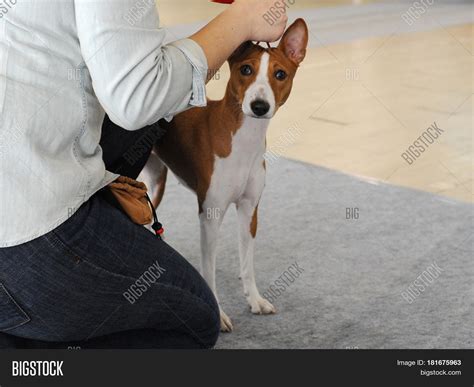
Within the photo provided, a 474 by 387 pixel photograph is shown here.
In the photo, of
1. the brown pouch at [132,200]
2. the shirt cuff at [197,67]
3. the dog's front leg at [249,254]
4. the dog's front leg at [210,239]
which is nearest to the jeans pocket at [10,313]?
the brown pouch at [132,200]

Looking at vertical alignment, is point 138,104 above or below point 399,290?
above

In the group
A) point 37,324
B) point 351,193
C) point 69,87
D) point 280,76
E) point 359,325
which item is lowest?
point 351,193

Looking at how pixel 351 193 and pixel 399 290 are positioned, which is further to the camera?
pixel 351 193

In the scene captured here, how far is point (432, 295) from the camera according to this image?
7.27ft

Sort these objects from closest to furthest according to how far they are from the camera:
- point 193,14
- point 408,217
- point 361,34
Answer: point 408,217, point 361,34, point 193,14

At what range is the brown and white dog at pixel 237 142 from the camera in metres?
1.81

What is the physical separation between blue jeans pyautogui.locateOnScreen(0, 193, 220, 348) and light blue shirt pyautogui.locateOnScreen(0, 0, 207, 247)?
0.05 meters

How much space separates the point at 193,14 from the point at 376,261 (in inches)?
213

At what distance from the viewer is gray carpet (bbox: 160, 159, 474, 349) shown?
204 cm

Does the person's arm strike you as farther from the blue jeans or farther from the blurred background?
the blurred background

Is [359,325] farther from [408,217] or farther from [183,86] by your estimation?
[183,86]

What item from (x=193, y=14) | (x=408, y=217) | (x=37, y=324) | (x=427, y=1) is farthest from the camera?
(x=427, y=1)

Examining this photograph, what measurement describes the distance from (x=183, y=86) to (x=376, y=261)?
4.18 feet

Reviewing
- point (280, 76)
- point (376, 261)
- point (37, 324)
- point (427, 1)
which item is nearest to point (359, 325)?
point (376, 261)
